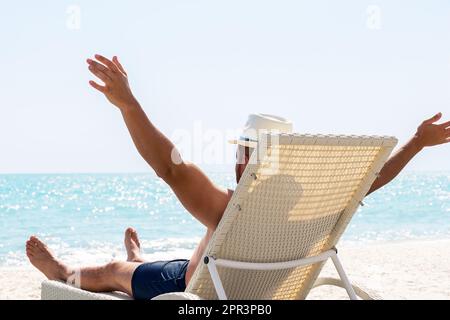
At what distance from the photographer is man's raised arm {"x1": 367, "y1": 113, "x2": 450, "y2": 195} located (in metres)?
3.19

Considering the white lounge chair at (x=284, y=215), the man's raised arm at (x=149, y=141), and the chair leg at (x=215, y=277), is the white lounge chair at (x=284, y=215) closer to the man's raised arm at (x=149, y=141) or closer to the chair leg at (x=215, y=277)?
the chair leg at (x=215, y=277)

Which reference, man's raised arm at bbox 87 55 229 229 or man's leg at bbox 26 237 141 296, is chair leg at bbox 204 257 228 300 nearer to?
man's raised arm at bbox 87 55 229 229

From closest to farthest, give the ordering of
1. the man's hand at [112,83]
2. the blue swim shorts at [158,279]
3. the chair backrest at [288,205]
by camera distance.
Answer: the man's hand at [112,83]
the chair backrest at [288,205]
the blue swim shorts at [158,279]

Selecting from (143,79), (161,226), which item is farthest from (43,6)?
(161,226)

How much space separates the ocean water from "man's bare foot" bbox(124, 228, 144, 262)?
30.8 feet

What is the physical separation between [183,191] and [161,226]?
21454 mm

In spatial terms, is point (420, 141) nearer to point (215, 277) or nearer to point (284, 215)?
point (284, 215)

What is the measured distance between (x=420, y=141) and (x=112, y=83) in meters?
1.57

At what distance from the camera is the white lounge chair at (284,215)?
8.00 ft

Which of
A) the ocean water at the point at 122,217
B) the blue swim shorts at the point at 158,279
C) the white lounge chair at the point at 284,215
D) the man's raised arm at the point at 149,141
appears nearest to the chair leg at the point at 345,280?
the white lounge chair at the point at 284,215

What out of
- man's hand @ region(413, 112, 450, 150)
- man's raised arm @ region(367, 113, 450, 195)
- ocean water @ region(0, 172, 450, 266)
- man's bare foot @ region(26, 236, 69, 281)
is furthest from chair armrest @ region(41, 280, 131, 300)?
ocean water @ region(0, 172, 450, 266)

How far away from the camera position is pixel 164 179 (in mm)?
2428

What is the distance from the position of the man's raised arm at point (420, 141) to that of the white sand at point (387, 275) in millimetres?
2440
